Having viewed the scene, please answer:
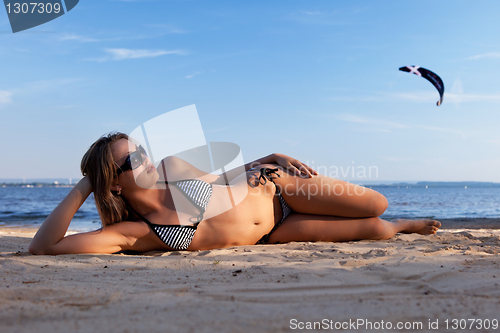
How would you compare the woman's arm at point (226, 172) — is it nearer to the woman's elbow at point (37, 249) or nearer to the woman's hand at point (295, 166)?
the woman's hand at point (295, 166)

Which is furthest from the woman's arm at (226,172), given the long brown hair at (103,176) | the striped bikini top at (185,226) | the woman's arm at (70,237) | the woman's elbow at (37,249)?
the woman's elbow at (37,249)

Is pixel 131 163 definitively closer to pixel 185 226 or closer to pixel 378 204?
pixel 185 226

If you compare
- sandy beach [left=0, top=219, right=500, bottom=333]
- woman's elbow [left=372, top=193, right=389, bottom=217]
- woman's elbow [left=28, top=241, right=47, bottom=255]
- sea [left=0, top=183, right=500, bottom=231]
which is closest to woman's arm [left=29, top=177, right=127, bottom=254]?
woman's elbow [left=28, top=241, right=47, bottom=255]

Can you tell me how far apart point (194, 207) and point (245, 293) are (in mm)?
A: 1250

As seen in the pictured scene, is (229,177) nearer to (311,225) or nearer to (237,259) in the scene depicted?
(311,225)

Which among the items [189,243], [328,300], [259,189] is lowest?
[189,243]

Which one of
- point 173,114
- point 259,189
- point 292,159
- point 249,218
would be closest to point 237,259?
point 249,218

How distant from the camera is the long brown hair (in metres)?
2.44

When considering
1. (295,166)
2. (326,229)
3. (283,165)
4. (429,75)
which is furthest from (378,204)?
(429,75)

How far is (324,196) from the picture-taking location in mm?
2852

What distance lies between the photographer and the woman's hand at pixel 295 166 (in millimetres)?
2849

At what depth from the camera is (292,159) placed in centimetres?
293

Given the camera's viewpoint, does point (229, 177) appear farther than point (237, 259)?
Yes

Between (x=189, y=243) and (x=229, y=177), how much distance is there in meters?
0.82
